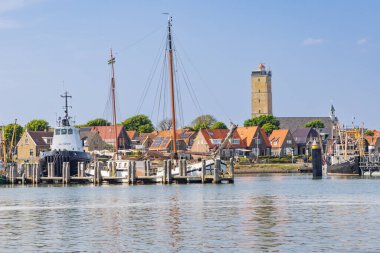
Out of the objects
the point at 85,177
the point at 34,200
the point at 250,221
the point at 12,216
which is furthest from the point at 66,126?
the point at 250,221

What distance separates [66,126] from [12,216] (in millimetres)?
60762

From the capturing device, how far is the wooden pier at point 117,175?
9931cm

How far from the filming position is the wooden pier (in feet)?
326

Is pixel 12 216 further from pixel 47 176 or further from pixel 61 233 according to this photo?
pixel 47 176

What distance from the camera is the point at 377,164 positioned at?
5497 inches

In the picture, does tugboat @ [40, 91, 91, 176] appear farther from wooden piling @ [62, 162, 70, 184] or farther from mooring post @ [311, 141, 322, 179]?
mooring post @ [311, 141, 322, 179]

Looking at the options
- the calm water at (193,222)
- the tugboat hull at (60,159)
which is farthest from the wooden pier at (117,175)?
the calm water at (193,222)

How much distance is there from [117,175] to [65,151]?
10.2 m

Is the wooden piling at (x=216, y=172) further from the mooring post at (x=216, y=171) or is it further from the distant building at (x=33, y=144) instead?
the distant building at (x=33, y=144)

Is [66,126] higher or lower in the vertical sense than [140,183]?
higher

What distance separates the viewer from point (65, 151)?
116625mm

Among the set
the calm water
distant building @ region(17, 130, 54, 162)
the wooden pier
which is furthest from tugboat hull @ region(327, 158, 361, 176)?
distant building @ region(17, 130, 54, 162)

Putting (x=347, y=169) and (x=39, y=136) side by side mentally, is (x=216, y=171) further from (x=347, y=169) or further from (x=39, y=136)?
(x=39, y=136)

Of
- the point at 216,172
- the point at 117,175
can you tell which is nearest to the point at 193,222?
the point at 216,172
